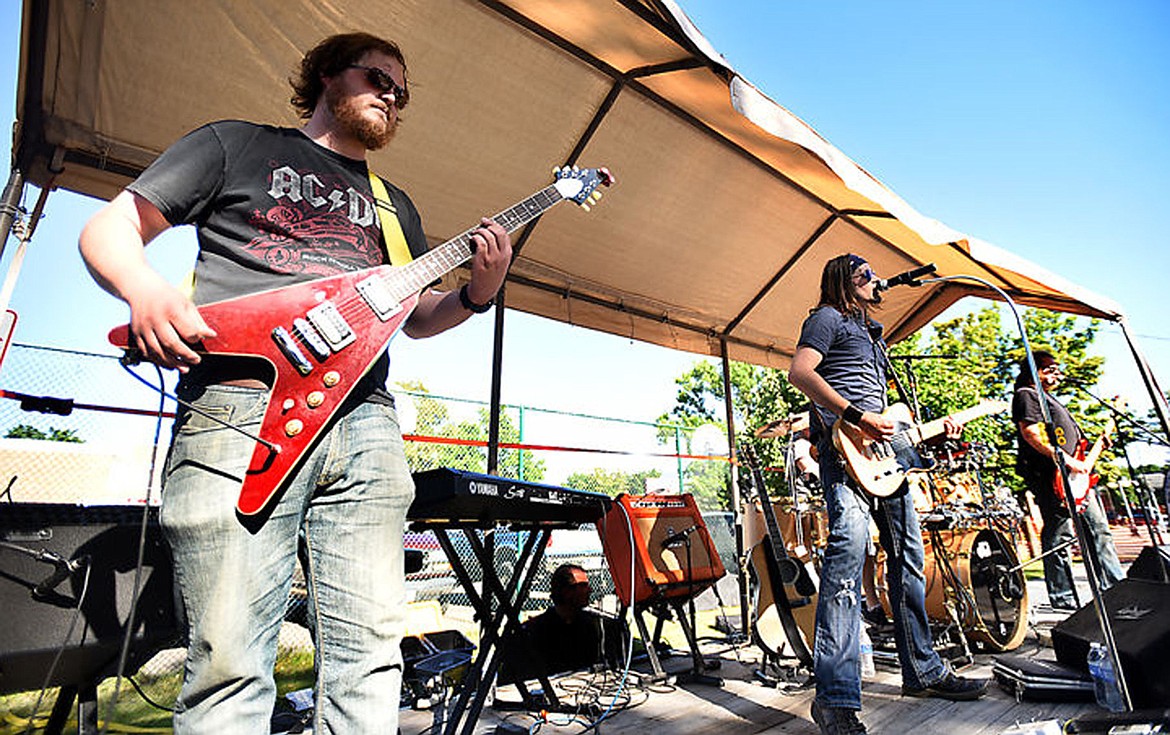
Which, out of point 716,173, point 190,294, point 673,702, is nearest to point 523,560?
point 673,702

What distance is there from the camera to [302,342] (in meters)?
1.17

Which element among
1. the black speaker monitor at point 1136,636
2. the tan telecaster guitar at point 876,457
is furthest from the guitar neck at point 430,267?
the black speaker monitor at point 1136,636

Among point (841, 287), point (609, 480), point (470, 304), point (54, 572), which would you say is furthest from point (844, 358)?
point (609, 480)

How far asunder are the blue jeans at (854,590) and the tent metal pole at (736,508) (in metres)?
1.58

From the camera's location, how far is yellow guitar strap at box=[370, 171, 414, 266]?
4.88ft

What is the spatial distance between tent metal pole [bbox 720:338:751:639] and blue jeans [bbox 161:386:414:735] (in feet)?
11.7

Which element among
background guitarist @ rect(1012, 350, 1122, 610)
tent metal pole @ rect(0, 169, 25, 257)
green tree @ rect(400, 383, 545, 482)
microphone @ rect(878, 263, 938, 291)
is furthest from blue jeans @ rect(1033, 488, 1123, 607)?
tent metal pole @ rect(0, 169, 25, 257)

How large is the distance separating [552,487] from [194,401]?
55.1 inches

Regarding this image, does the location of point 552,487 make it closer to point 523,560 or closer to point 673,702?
point 523,560

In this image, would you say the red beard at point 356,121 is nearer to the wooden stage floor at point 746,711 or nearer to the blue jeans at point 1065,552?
the wooden stage floor at point 746,711

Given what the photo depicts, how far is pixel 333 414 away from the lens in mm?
1170

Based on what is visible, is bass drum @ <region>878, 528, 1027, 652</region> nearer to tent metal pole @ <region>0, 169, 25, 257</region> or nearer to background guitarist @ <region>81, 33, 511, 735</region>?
background guitarist @ <region>81, 33, 511, 735</region>

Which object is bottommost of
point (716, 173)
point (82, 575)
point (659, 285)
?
point (82, 575)

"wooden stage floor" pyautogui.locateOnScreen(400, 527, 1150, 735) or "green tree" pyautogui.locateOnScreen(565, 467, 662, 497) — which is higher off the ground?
"green tree" pyautogui.locateOnScreen(565, 467, 662, 497)
